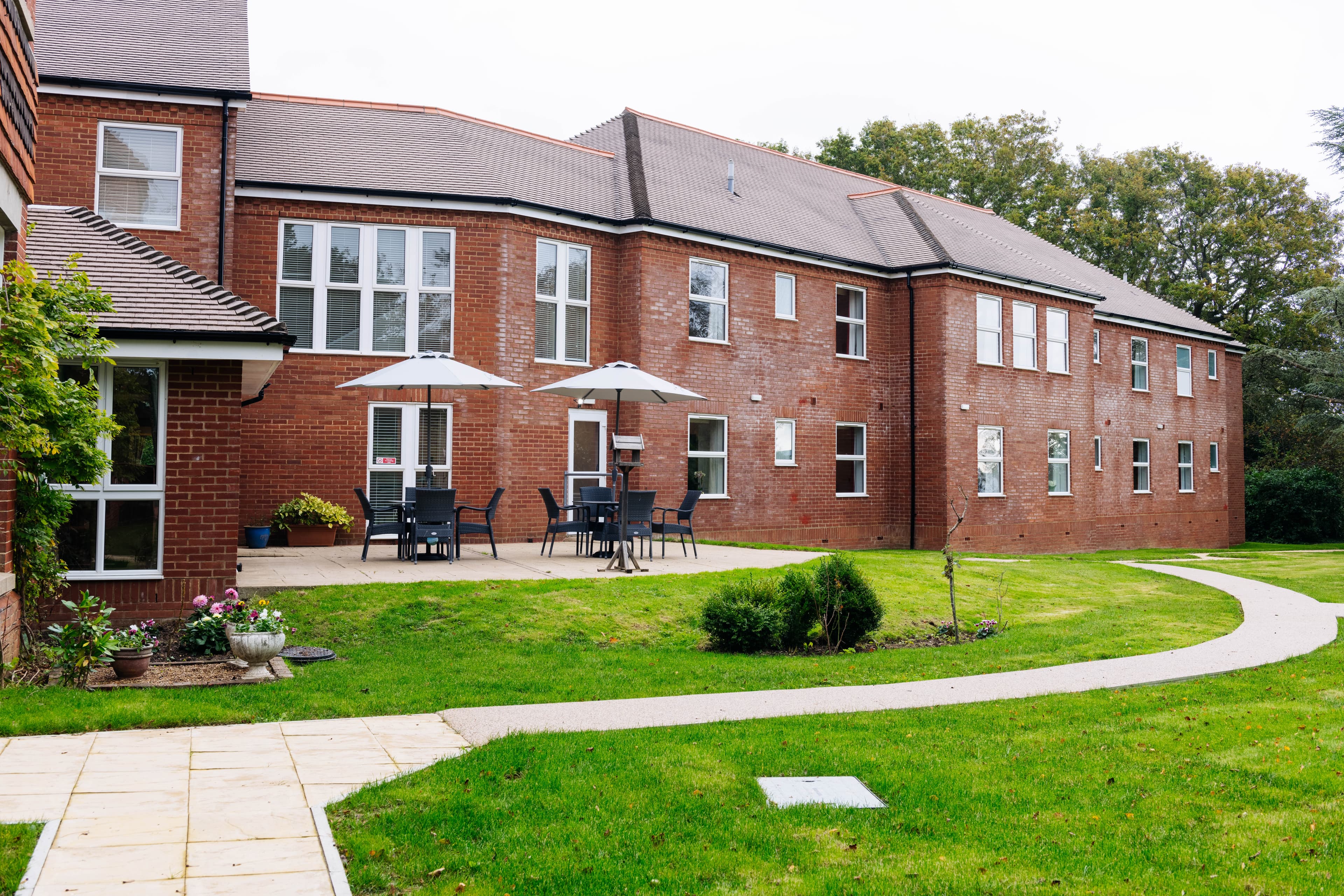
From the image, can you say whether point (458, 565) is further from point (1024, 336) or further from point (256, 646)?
point (1024, 336)

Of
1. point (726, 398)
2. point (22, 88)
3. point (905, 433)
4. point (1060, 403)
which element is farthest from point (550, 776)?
point (1060, 403)

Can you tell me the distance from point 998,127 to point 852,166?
246 inches

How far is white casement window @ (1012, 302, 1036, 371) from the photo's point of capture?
24.7 meters

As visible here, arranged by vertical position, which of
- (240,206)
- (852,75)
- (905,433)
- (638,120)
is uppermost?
(852,75)

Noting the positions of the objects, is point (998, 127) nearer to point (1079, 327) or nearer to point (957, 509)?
point (1079, 327)

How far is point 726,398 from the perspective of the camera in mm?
20422

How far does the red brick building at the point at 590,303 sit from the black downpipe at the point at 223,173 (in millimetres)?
51

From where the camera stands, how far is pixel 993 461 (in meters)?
24.1

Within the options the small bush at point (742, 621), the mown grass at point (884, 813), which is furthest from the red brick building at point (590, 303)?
the mown grass at point (884, 813)

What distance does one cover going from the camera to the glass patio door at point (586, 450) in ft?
60.8

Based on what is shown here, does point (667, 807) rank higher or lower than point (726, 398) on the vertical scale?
lower

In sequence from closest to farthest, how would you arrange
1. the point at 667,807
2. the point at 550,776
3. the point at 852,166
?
the point at 667,807 → the point at 550,776 → the point at 852,166

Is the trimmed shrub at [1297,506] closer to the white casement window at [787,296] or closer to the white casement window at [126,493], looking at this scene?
the white casement window at [787,296]

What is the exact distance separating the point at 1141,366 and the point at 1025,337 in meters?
7.35
